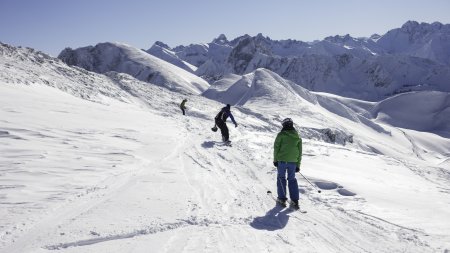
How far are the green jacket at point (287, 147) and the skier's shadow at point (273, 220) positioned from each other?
112 centimetres

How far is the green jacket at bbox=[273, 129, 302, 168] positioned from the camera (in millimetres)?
9016

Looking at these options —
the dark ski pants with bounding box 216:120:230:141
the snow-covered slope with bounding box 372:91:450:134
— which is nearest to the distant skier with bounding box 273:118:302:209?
the dark ski pants with bounding box 216:120:230:141

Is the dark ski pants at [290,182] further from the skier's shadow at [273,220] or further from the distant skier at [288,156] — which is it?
the skier's shadow at [273,220]

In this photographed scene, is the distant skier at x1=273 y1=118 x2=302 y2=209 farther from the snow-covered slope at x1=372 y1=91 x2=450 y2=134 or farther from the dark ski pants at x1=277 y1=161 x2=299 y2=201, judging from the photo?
the snow-covered slope at x1=372 y1=91 x2=450 y2=134

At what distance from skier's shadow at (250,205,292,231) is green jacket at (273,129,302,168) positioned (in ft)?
3.69

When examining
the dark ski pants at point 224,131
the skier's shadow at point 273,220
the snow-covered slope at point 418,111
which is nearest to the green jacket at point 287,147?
the skier's shadow at point 273,220

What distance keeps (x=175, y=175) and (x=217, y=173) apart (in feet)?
4.91

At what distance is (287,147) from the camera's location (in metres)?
9.04

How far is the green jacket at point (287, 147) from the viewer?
355 inches

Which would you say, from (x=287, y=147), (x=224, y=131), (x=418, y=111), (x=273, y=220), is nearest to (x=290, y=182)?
(x=287, y=147)

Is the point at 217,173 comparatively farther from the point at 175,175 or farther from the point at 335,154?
the point at 335,154

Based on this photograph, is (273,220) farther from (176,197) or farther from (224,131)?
(224,131)

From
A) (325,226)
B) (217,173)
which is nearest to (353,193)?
(325,226)

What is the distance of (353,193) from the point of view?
1067 cm
